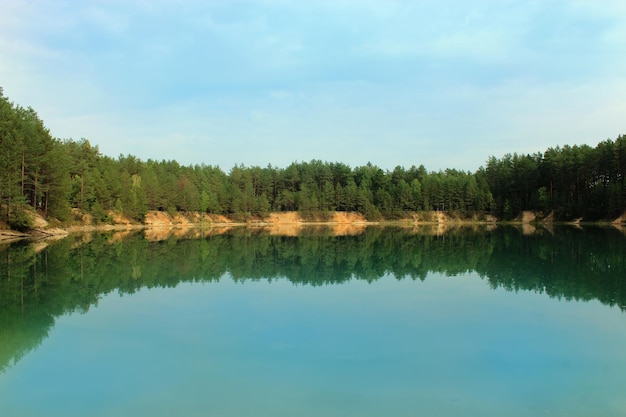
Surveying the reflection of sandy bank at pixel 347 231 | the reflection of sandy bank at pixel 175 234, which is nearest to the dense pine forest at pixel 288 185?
the reflection of sandy bank at pixel 175 234

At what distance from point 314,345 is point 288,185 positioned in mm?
100311

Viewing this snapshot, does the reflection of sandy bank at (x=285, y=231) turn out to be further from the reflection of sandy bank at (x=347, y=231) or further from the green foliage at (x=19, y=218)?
the green foliage at (x=19, y=218)

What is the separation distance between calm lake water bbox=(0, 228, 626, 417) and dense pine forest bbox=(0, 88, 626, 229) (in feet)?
98.2

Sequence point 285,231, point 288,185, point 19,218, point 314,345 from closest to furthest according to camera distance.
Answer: point 314,345 < point 19,218 < point 285,231 < point 288,185

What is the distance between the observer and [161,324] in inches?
458

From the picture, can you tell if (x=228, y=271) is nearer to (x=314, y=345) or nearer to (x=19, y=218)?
(x=314, y=345)

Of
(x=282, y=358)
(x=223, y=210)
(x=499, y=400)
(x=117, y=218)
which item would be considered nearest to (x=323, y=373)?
(x=282, y=358)

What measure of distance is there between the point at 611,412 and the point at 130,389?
272 inches

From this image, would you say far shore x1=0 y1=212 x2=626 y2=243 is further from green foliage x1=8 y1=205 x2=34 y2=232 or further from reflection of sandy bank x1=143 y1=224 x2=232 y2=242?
green foliage x1=8 y1=205 x2=34 y2=232

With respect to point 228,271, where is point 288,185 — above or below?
above

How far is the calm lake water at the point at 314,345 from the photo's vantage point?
6.79 metres

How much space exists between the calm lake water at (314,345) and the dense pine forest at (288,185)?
29926 millimetres

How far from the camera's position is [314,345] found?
9492 mm

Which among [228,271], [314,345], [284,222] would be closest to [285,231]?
[284,222]
